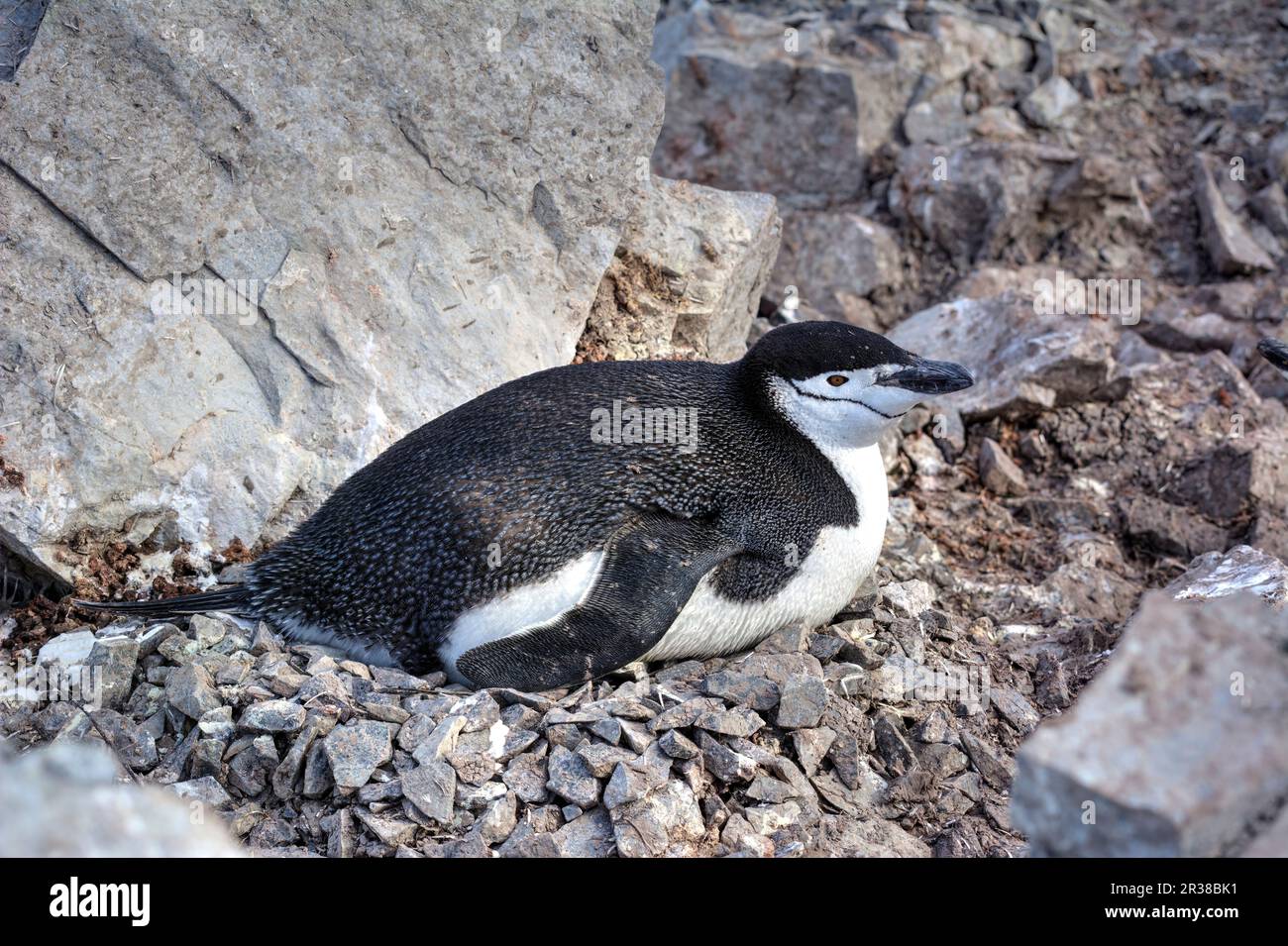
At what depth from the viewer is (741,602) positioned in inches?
173

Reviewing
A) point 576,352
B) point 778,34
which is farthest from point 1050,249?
point 576,352

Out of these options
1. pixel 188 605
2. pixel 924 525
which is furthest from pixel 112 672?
pixel 924 525

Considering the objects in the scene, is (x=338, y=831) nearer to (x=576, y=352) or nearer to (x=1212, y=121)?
(x=576, y=352)

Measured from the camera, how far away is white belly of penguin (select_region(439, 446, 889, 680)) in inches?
164

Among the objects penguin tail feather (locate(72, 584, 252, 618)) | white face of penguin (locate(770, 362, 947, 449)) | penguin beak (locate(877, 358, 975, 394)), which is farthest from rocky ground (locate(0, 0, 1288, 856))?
penguin beak (locate(877, 358, 975, 394))

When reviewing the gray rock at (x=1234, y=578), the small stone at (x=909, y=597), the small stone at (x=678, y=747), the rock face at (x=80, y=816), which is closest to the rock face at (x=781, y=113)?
the small stone at (x=909, y=597)

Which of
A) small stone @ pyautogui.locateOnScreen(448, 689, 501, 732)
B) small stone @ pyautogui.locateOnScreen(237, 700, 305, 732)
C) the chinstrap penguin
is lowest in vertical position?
small stone @ pyautogui.locateOnScreen(237, 700, 305, 732)

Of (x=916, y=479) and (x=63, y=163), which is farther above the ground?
(x=63, y=163)

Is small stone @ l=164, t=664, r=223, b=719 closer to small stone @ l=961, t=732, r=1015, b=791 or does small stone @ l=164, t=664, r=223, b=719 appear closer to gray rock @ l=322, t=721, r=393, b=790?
gray rock @ l=322, t=721, r=393, b=790

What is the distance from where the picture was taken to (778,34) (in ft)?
30.7

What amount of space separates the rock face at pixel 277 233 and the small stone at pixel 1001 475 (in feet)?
7.22

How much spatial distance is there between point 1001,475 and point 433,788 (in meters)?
3.86

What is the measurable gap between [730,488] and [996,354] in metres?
3.10

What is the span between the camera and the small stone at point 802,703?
12.6 feet
